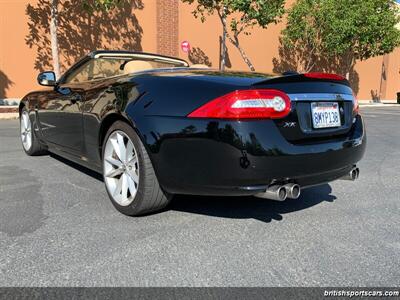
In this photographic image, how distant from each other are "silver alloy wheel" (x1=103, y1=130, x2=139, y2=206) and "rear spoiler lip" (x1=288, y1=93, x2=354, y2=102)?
1249 mm

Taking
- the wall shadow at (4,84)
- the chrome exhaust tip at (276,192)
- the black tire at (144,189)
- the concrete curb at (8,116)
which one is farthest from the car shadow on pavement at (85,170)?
the wall shadow at (4,84)

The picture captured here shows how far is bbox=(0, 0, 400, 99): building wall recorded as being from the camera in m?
14.1

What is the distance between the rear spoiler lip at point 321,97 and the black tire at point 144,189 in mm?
1132

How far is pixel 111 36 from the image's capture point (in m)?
16.5

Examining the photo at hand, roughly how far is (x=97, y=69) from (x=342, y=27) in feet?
70.0

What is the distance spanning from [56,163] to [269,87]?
3524 millimetres

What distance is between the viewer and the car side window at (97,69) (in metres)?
4.16

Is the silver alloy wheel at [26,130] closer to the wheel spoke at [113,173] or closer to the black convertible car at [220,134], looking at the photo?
the black convertible car at [220,134]

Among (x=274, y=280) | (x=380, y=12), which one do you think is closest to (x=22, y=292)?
(x=274, y=280)

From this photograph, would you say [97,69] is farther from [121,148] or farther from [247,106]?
[247,106]

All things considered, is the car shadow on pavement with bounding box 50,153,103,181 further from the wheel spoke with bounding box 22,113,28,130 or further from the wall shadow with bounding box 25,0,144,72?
the wall shadow with bounding box 25,0,144,72

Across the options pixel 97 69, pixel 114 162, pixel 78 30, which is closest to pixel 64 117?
pixel 97 69

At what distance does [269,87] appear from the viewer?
8.48ft

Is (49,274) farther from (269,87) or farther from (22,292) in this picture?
(269,87)
